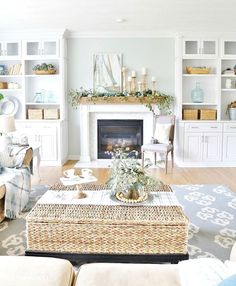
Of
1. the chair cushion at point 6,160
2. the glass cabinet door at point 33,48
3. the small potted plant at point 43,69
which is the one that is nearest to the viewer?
the chair cushion at point 6,160

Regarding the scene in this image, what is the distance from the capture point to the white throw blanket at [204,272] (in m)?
1.65

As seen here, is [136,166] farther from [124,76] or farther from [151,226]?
[124,76]

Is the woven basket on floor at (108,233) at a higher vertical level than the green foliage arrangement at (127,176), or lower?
lower

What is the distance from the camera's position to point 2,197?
378 centimetres

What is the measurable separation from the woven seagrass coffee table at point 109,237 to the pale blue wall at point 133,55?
4713 mm

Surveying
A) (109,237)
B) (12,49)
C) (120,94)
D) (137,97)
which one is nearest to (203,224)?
(109,237)

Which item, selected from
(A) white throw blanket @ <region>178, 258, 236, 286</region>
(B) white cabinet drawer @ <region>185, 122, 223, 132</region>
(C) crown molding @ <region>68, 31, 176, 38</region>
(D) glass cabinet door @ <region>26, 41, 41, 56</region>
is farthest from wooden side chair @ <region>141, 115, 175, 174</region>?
(A) white throw blanket @ <region>178, 258, 236, 286</region>

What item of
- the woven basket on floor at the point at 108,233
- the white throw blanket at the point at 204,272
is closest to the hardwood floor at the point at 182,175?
the woven basket on floor at the point at 108,233

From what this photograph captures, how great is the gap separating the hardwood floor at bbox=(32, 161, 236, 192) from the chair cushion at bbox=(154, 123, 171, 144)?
21.4 inches

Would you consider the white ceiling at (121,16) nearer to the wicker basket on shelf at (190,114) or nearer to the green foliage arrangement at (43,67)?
the green foliage arrangement at (43,67)

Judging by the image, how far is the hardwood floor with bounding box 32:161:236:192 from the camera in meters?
5.57

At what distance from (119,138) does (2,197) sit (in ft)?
12.2

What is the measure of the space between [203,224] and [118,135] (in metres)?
3.76

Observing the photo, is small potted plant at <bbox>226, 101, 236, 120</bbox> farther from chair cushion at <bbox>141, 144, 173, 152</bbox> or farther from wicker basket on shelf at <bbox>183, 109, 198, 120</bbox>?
chair cushion at <bbox>141, 144, 173, 152</bbox>
